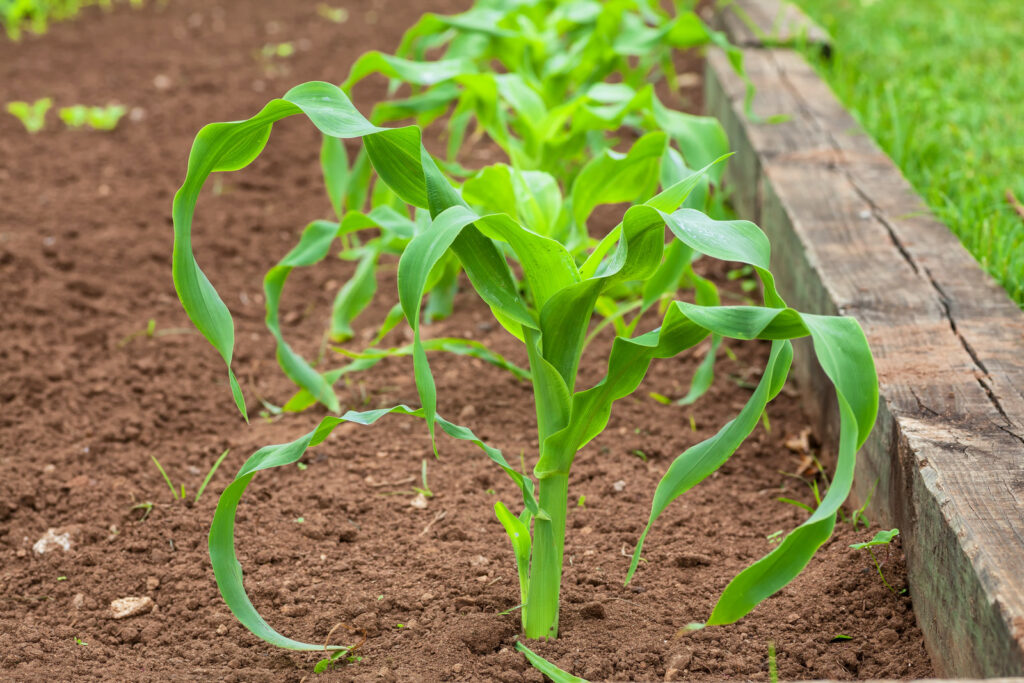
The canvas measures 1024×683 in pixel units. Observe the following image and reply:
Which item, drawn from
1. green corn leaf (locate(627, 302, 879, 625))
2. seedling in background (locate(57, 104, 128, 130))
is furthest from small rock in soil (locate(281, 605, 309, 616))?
seedling in background (locate(57, 104, 128, 130))

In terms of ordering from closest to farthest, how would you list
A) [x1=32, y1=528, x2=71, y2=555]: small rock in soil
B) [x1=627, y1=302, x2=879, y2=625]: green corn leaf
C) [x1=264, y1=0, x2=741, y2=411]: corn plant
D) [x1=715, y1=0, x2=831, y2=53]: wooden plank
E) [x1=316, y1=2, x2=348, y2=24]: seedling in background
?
1. [x1=627, y1=302, x2=879, y2=625]: green corn leaf
2. [x1=32, y1=528, x2=71, y2=555]: small rock in soil
3. [x1=264, y1=0, x2=741, y2=411]: corn plant
4. [x1=715, y1=0, x2=831, y2=53]: wooden plank
5. [x1=316, y1=2, x2=348, y2=24]: seedling in background

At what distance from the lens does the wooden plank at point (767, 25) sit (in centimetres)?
345

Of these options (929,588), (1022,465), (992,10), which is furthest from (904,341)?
(992,10)

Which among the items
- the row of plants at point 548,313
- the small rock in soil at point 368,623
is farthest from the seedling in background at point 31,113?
the small rock in soil at point 368,623

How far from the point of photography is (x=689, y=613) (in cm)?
139

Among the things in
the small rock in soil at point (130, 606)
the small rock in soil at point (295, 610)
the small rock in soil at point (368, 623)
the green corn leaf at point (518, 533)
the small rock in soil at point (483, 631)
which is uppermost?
the green corn leaf at point (518, 533)

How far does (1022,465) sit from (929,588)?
197 millimetres

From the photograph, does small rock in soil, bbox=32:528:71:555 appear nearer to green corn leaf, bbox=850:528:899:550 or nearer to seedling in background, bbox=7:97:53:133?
green corn leaf, bbox=850:528:899:550

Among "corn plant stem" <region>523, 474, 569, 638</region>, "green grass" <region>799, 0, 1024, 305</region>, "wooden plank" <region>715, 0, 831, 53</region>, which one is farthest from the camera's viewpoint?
"wooden plank" <region>715, 0, 831, 53</region>

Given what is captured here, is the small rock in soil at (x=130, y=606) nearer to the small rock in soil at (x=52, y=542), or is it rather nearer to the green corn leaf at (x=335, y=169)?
the small rock in soil at (x=52, y=542)

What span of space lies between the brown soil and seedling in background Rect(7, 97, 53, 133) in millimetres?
529

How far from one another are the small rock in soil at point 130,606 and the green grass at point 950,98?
5.04 feet

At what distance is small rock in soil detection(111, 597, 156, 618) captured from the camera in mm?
1460

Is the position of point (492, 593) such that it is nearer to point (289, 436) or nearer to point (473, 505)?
point (473, 505)
